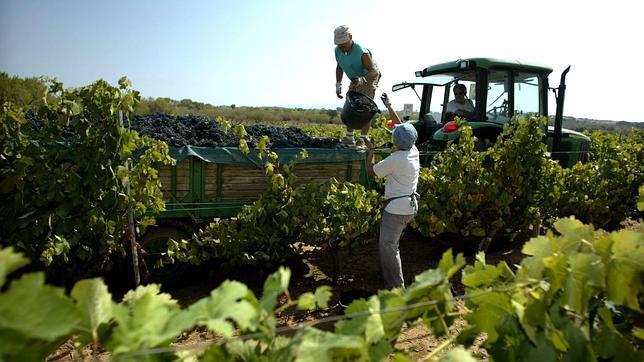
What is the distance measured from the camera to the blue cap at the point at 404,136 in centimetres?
407

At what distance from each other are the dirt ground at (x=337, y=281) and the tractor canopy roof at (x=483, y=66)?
8.40ft

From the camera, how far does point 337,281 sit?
5043 mm

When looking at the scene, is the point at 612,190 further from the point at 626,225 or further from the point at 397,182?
the point at 397,182

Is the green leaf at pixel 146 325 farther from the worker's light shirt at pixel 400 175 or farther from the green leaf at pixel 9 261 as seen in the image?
the worker's light shirt at pixel 400 175

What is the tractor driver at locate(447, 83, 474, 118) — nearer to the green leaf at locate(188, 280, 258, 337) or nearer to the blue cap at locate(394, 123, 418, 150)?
the blue cap at locate(394, 123, 418, 150)

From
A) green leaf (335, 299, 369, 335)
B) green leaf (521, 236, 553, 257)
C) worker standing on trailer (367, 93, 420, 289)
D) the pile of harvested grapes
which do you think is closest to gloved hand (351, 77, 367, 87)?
the pile of harvested grapes

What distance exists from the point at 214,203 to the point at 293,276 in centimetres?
132

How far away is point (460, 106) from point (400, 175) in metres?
3.38

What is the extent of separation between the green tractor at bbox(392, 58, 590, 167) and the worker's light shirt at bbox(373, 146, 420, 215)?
218cm

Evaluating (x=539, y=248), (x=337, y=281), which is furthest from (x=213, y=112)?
(x=539, y=248)

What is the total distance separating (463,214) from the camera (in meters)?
5.50

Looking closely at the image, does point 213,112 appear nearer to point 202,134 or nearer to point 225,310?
point 202,134

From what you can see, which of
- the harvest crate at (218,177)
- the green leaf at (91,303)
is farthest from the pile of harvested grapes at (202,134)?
the green leaf at (91,303)

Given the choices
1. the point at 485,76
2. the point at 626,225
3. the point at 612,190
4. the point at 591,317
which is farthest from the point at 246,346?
the point at 626,225
